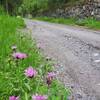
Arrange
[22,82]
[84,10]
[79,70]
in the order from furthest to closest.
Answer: [84,10] < [79,70] < [22,82]

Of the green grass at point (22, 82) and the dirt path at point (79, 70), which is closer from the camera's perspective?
the green grass at point (22, 82)

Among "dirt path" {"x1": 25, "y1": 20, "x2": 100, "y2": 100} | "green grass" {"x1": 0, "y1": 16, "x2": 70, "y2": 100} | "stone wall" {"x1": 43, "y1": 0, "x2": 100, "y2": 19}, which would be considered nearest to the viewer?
"green grass" {"x1": 0, "y1": 16, "x2": 70, "y2": 100}

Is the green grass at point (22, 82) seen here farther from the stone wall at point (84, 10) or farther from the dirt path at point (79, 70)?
the stone wall at point (84, 10)

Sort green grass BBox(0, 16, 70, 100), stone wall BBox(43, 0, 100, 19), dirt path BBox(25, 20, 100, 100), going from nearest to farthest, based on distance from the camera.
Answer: green grass BBox(0, 16, 70, 100) → dirt path BBox(25, 20, 100, 100) → stone wall BBox(43, 0, 100, 19)

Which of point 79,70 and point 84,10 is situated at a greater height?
point 79,70

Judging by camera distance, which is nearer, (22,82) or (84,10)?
(22,82)

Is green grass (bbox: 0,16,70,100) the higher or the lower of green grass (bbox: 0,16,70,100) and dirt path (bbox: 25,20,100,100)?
the higher

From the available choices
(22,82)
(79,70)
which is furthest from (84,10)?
(22,82)

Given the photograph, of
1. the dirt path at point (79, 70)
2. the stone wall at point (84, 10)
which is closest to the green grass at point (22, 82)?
the dirt path at point (79, 70)

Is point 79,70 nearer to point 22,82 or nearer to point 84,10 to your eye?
point 22,82

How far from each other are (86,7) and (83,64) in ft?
77.3

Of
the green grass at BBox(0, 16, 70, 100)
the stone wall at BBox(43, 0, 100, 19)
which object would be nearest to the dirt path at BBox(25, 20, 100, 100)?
the green grass at BBox(0, 16, 70, 100)

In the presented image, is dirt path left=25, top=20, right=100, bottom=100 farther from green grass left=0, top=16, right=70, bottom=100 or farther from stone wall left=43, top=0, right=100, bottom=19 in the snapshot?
stone wall left=43, top=0, right=100, bottom=19

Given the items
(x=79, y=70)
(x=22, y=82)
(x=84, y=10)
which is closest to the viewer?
(x=22, y=82)
